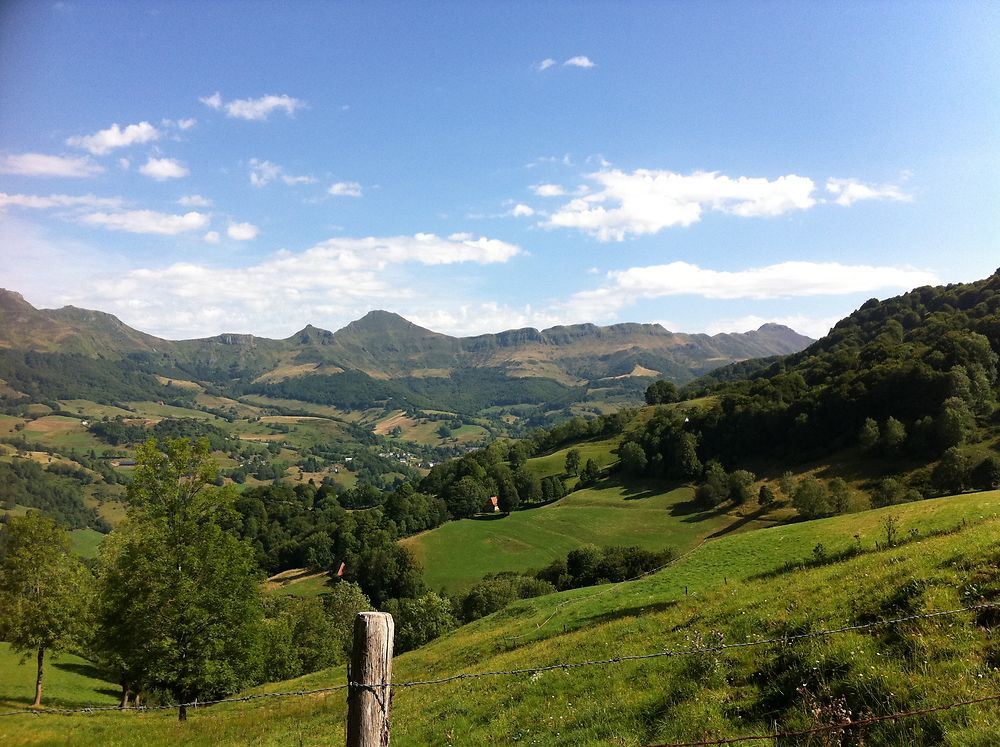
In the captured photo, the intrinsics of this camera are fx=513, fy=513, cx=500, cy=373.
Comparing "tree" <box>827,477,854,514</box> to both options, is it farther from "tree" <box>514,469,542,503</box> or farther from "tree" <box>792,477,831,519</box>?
"tree" <box>514,469,542,503</box>

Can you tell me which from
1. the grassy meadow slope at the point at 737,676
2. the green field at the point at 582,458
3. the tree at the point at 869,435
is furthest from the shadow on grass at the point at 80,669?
the tree at the point at 869,435

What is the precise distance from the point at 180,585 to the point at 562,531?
10295 cm

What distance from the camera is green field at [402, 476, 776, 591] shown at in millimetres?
104000

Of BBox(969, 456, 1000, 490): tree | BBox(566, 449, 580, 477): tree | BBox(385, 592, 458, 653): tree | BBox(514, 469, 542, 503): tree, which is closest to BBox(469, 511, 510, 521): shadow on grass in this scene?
BBox(514, 469, 542, 503): tree

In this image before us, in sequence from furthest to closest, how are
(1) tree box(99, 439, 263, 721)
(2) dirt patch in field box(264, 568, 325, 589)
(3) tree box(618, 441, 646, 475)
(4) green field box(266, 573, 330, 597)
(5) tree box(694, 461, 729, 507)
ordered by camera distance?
(3) tree box(618, 441, 646, 475), (2) dirt patch in field box(264, 568, 325, 589), (4) green field box(266, 573, 330, 597), (5) tree box(694, 461, 729, 507), (1) tree box(99, 439, 263, 721)

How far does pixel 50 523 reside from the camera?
38.8m

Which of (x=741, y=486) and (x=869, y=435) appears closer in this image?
(x=869, y=435)

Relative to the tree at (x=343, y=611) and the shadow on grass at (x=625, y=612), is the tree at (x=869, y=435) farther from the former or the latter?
the tree at (x=343, y=611)

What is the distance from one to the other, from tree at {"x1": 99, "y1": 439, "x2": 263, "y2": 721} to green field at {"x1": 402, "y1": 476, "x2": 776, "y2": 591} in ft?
272

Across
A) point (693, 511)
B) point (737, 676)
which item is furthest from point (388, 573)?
point (737, 676)

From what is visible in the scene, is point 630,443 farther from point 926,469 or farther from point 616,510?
point 926,469

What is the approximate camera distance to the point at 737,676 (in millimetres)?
11781

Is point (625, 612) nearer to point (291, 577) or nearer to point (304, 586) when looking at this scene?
point (304, 586)

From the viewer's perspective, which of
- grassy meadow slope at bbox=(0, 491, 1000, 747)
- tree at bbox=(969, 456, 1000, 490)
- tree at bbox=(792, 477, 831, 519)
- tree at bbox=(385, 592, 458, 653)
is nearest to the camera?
grassy meadow slope at bbox=(0, 491, 1000, 747)
